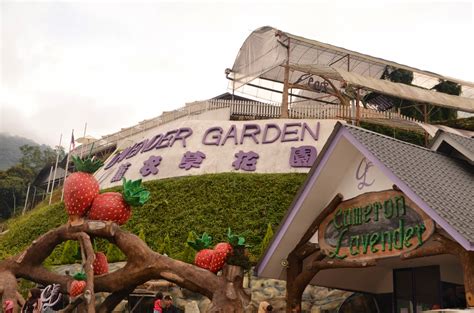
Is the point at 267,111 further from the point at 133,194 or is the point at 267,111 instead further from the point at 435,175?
the point at 435,175

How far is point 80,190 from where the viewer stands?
11.5 meters

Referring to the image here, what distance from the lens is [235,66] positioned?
119 feet

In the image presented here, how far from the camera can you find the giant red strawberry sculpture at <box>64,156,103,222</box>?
37.8 feet

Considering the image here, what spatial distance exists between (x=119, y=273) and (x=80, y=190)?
1933mm

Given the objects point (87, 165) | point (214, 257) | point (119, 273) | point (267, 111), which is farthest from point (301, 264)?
point (267, 111)

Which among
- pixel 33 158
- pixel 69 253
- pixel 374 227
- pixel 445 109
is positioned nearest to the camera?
pixel 374 227

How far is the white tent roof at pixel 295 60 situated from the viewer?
3219cm

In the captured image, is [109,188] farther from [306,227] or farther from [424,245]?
[424,245]

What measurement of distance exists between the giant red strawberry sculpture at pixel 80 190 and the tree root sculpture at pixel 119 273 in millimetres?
330

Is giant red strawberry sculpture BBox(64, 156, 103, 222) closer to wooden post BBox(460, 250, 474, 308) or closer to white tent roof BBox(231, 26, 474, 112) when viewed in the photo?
wooden post BBox(460, 250, 474, 308)

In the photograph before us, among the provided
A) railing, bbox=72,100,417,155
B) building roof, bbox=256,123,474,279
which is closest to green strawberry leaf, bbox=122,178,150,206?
building roof, bbox=256,123,474,279

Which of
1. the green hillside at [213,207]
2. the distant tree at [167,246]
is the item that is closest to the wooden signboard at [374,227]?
→ the green hillside at [213,207]

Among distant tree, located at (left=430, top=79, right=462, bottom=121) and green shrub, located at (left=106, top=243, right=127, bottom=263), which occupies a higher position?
distant tree, located at (left=430, top=79, right=462, bottom=121)

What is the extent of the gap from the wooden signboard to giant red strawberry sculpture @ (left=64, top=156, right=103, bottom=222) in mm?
4983
